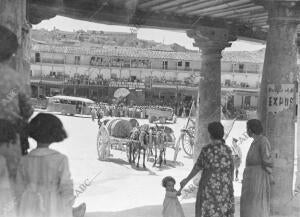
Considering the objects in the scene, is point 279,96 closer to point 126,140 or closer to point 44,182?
point 44,182

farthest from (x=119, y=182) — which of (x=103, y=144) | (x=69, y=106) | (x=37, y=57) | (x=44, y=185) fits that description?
(x=37, y=57)

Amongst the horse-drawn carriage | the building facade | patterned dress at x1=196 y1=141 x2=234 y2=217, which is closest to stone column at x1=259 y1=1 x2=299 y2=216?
patterned dress at x1=196 y1=141 x2=234 y2=217

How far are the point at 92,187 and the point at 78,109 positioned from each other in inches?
1288

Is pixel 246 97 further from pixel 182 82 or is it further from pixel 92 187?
pixel 92 187

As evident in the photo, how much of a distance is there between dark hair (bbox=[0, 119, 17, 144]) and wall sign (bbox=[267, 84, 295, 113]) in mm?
4612

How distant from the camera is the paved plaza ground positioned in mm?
8664

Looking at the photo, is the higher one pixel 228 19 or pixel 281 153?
pixel 228 19

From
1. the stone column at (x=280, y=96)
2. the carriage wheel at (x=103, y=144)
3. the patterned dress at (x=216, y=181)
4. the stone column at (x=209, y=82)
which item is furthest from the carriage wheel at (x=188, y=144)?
the patterned dress at (x=216, y=181)

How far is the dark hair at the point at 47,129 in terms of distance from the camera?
382 cm

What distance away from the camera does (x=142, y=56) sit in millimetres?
57906

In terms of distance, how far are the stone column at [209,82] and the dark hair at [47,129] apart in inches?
249

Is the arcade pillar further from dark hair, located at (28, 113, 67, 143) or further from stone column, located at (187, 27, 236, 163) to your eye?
stone column, located at (187, 27, 236, 163)

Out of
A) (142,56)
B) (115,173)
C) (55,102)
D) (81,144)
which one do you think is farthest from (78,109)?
(115,173)

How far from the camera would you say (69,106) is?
139 feet
